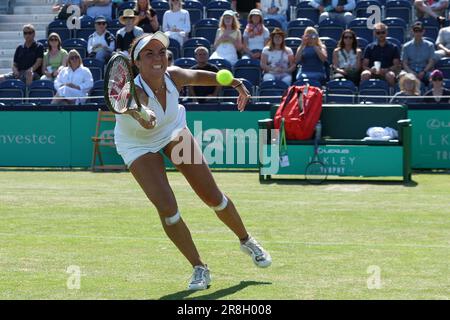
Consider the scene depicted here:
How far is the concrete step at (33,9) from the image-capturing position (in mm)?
25028

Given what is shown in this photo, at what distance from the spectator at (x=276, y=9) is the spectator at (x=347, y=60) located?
2.48 meters

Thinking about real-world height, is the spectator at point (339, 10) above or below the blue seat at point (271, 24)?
above

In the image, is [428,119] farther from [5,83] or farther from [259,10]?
[5,83]

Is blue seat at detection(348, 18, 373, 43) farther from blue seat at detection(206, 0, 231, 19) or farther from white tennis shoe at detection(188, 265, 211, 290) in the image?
white tennis shoe at detection(188, 265, 211, 290)

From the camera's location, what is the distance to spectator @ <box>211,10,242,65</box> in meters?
20.0

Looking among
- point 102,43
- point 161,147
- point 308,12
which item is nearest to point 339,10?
point 308,12

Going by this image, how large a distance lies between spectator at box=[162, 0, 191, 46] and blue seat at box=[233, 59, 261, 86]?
6.92ft

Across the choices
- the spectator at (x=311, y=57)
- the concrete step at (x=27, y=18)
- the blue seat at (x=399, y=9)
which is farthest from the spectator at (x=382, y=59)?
the concrete step at (x=27, y=18)

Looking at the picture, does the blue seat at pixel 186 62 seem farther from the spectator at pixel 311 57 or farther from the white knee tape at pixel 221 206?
the white knee tape at pixel 221 206

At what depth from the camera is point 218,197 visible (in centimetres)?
830

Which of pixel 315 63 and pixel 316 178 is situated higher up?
pixel 315 63

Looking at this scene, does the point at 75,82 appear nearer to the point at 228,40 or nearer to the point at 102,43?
the point at 102,43
